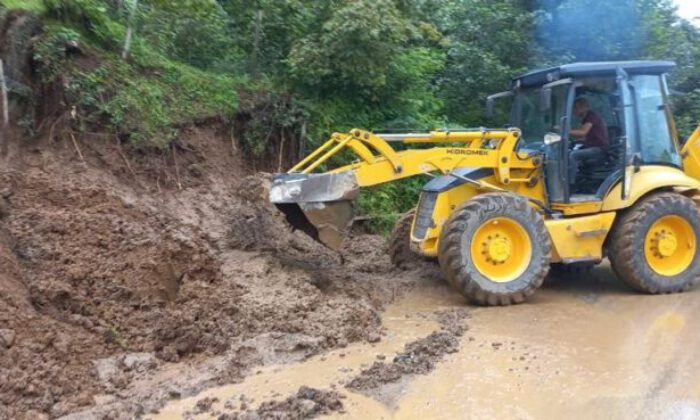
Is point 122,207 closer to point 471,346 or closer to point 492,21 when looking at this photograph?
point 471,346

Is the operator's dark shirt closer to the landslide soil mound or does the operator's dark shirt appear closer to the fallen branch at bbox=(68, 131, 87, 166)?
the landslide soil mound

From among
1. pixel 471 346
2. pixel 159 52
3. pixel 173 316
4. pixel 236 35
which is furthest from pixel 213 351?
pixel 236 35

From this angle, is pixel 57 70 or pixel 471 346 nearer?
pixel 471 346

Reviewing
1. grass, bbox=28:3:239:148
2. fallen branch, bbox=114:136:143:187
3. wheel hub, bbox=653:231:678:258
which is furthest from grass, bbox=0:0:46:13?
wheel hub, bbox=653:231:678:258

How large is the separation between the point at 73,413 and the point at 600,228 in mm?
5482

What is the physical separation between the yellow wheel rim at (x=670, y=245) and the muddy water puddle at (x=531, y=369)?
0.63 m

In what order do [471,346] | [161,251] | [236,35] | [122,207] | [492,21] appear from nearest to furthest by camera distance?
[471,346]
[161,251]
[122,207]
[236,35]
[492,21]

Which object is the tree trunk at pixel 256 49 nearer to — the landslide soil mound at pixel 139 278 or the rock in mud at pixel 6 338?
the landslide soil mound at pixel 139 278

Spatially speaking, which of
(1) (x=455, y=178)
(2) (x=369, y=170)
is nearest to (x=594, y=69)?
(1) (x=455, y=178)

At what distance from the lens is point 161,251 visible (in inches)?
255

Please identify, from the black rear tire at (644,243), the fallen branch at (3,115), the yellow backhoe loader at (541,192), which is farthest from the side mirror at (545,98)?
the fallen branch at (3,115)

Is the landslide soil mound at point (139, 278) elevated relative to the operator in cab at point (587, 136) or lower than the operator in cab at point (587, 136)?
lower

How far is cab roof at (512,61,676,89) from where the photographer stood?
7570 mm

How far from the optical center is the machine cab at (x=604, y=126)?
763 cm
